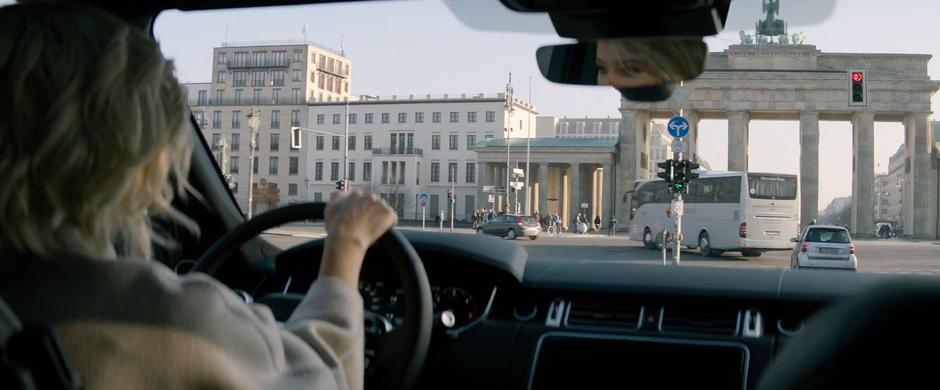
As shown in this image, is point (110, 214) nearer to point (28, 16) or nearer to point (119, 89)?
point (119, 89)

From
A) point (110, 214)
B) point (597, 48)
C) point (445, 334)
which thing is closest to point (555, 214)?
point (445, 334)

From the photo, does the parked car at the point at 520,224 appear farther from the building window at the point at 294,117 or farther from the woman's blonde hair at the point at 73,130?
the woman's blonde hair at the point at 73,130

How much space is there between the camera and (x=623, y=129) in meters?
3.80

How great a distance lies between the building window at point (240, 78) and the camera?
144 inches

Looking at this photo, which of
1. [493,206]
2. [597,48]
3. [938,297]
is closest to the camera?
[938,297]

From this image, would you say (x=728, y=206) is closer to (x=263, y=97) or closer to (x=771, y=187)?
(x=771, y=187)

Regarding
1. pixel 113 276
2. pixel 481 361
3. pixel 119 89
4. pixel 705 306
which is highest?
pixel 119 89

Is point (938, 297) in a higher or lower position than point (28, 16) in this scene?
lower

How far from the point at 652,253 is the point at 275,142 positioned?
11.1 feet

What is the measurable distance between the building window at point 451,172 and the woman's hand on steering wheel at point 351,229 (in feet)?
12.4

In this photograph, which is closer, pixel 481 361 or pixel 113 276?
pixel 113 276

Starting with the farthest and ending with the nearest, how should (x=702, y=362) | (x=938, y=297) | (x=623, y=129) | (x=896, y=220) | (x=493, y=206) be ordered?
(x=896, y=220) < (x=493, y=206) < (x=623, y=129) < (x=702, y=362) < (x=938, y=297)

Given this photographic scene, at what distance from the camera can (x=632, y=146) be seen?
5379 millimetres

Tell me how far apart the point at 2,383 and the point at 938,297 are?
1.03m
